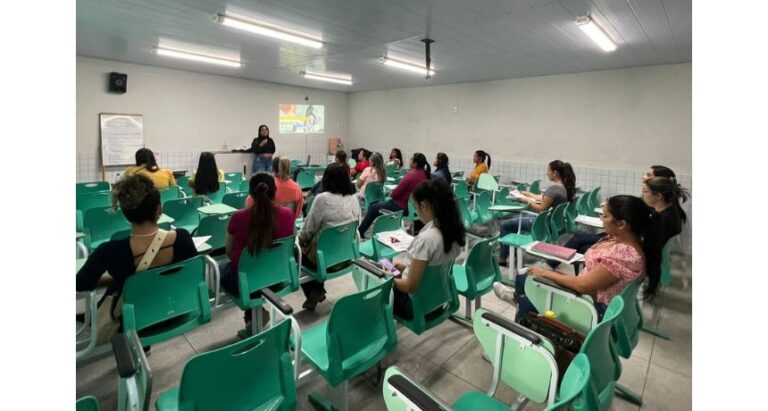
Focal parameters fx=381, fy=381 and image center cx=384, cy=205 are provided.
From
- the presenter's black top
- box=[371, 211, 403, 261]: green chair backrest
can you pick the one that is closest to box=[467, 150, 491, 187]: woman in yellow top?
box=[371, 211, 403, 261]: green chair backrest

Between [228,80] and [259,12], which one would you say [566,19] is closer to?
[259,12]

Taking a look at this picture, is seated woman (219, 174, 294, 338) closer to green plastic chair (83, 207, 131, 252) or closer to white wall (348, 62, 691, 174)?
green plastic chair (83, 207, 131, 252)

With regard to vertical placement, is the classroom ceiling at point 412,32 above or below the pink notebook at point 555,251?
above

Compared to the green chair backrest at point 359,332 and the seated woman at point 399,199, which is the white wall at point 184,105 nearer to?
the seated woman at point 399,199

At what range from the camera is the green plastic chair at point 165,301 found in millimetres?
1804

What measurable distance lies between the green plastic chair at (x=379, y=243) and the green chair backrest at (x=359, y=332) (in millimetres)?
1334

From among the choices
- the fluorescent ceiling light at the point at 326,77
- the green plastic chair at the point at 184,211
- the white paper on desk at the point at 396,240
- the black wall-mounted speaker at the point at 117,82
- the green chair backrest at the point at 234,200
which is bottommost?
the white paper on desk at the point at 396,240

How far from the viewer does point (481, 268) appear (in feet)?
8.70

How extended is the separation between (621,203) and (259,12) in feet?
11.8

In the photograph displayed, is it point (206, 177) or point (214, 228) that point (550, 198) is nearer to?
point (214, 228)

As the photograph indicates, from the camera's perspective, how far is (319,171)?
29.2 feet

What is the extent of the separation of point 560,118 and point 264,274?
21.0ft

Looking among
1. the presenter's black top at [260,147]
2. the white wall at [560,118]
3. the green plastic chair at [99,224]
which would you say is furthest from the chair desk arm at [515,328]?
the presenter's black top at [260,147]

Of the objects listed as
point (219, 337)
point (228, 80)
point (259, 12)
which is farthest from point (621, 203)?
point (228, 80)
